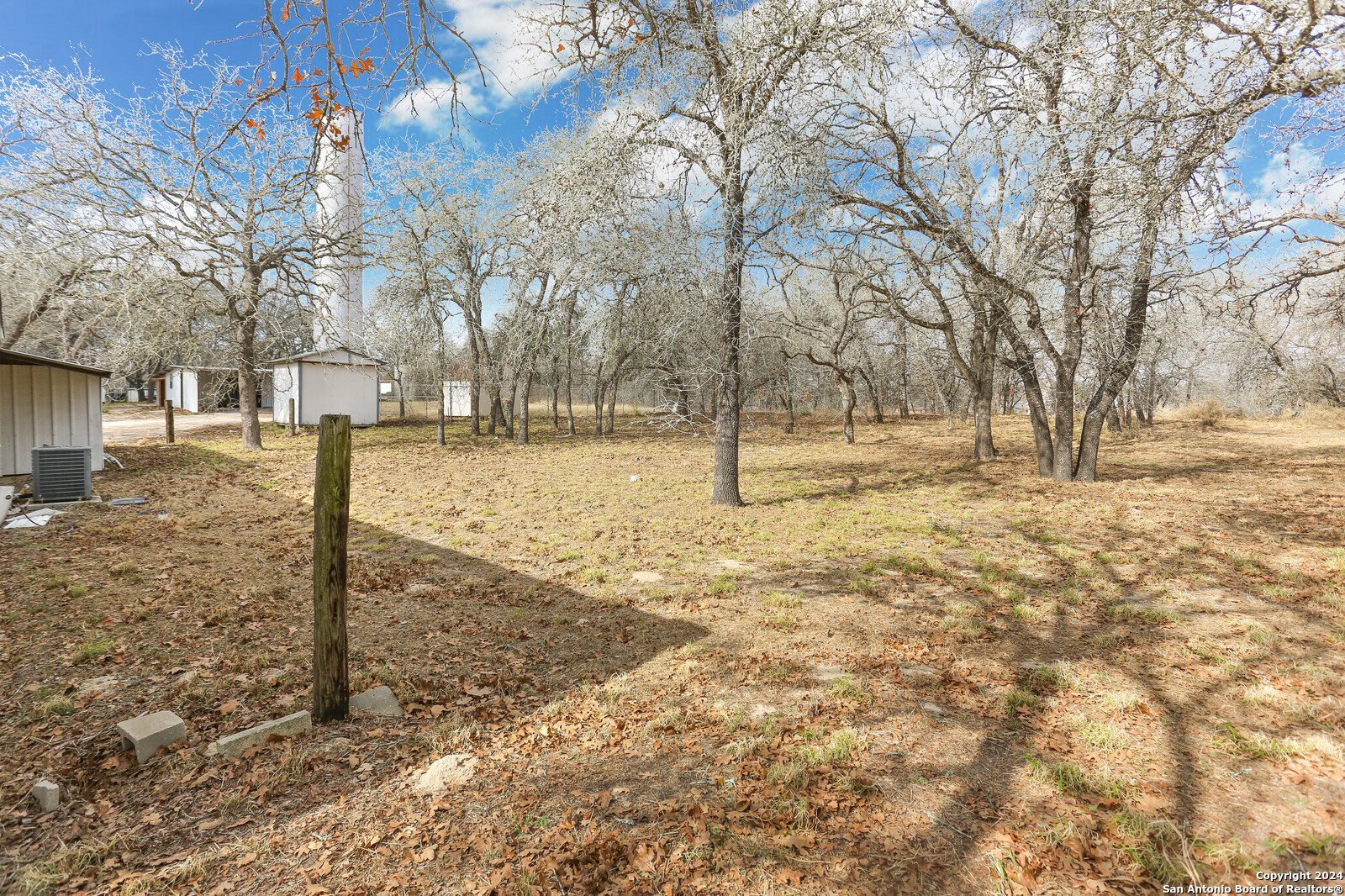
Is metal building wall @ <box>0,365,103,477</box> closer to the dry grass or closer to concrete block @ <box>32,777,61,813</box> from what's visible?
the dry grass

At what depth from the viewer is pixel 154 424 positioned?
856 inches

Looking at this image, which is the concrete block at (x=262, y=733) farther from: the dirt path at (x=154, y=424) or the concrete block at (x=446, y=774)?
the dirt path at (x=154, y=424)

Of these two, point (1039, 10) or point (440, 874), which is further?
point (1039, 10)

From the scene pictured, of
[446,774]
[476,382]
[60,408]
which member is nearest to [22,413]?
[60,408]

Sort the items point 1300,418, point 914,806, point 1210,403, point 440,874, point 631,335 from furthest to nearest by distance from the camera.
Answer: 1. point 1210,403
2. point 1300,418
3. point 631,335
4. point 914,806
5. point 440,874

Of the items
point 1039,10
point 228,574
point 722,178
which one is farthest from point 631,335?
point 228,574

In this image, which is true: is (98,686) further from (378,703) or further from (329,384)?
(329,384)

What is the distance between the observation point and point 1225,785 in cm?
269

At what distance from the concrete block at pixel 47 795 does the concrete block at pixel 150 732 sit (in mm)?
319

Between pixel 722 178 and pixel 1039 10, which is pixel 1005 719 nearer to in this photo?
pixel 722 178

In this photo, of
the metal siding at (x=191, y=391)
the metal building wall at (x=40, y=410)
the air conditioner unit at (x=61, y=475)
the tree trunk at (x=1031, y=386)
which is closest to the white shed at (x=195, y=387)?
the metal siding at (x=191, y=391)

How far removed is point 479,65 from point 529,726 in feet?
11.1

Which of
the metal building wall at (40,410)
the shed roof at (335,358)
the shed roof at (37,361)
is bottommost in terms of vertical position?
the metal building wall at (40,410)

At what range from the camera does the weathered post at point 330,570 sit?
3.26m
